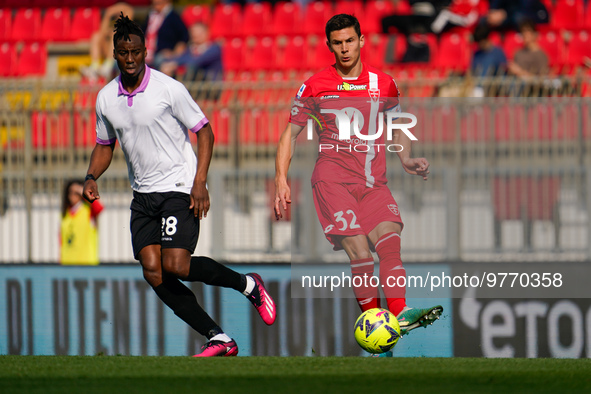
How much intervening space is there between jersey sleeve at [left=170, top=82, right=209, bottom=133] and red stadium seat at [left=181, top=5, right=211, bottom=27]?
751cm

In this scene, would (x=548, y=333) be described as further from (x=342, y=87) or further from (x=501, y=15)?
(x=501, y=15)

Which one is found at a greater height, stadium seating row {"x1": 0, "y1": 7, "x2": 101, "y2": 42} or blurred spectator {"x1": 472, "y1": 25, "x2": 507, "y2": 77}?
stadium seating row {"x1": 0, "y1": 7, "x2": 101, "y2": 42}

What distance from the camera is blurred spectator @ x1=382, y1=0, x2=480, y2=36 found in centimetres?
1120

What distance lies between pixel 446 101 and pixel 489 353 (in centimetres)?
209

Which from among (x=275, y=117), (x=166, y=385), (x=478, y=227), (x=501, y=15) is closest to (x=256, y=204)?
(x=275, y=117)

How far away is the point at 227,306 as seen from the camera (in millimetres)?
6980

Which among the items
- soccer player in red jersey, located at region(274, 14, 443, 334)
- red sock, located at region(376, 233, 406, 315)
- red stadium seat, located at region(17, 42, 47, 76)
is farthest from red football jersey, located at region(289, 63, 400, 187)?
red stadium seat, located at region(17, 42, 47, 76)

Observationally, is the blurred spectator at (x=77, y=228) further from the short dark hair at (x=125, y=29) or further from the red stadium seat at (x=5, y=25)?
the red stadium seat at (x=5, y=25)

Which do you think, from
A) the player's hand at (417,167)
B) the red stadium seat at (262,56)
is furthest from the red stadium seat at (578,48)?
the player's hand at (417,167)

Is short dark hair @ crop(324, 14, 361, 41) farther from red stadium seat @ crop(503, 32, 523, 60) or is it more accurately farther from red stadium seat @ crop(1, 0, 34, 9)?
red stadium seat @ crop(1, 0, 34, 9)

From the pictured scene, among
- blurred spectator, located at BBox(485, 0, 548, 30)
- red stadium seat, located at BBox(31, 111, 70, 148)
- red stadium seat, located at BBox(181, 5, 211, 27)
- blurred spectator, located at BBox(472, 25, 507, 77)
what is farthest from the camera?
red stadium seat, located at BBox(181, 5, 211, 27)

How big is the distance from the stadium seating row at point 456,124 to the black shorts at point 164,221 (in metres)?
2.36

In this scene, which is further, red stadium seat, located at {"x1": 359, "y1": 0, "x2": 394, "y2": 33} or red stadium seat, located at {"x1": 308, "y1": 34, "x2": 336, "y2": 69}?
red stadium seat, located at {"x1": 359, "y1": 0, "x2": 394, "y2": 33}

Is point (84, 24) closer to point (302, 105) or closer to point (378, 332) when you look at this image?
point (302, 105)
